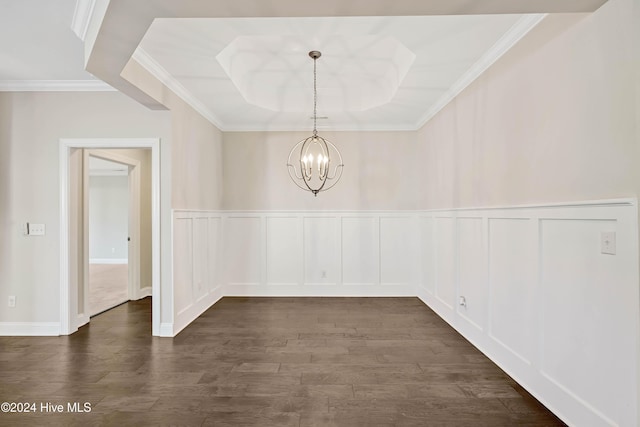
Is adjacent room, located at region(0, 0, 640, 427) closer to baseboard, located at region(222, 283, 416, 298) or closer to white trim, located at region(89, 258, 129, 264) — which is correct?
baseboard, located at region(222, 283, 416, 298)

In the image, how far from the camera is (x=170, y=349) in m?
3.35

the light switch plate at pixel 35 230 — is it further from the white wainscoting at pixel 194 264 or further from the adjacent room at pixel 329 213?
the white wainscoting at pixel 194 264

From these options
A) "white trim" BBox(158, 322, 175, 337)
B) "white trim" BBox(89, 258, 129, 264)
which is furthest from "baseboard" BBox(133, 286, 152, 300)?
"white trim" BBox(89, 258, 129, 264)

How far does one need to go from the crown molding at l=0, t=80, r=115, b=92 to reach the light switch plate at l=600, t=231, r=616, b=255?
4434 mm

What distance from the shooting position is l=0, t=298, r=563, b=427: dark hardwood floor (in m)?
2.26

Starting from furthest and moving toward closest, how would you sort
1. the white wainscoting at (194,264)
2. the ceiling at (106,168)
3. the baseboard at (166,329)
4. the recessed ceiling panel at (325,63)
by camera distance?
1. the ceiling at (106,168)
2. the white wainscoting at (194,264)
3. the baseboard at (166,329)
4. the recessed ceiling panel at (325,63)

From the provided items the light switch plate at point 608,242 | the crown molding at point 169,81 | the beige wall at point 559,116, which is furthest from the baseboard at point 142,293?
the light switch plate at point 608,242

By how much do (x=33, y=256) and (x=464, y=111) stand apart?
4.84 meters

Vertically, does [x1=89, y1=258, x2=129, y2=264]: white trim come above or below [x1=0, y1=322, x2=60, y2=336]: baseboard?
below

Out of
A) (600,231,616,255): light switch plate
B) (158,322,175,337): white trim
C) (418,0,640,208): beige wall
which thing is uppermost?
(418,0,640,208): beige wall

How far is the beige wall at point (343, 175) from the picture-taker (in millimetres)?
5531

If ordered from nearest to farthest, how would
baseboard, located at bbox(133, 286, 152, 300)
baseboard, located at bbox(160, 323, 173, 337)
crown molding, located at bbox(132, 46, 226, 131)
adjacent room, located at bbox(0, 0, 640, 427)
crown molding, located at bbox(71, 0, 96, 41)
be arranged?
adjacent room, located at bbox(0, 0, 640, 427) < crown molding, located at bbox(71, 0, 96, 41) < crown molding, located at bbox(132, 46, 226, 131) < baseboard, located at bbox(160, 323, 173, 337) < baseboard, located at bbox(133, 286, 152, 300)

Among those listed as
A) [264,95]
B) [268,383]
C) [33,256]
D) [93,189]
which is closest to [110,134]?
[33,256]

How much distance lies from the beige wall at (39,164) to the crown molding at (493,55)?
3.12 m
